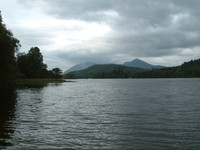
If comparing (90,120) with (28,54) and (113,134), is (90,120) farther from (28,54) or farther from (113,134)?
(28,54)

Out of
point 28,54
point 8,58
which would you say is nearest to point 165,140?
point 8,58

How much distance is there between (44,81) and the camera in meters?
174

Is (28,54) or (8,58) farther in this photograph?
(28,54)

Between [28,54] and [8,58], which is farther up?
[28,54]

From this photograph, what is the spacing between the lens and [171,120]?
94.2ft

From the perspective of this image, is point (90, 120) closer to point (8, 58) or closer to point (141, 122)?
point (141, 122)

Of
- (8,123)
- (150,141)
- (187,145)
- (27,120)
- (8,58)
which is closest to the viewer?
(187,145)

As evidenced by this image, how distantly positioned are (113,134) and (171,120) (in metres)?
10.0

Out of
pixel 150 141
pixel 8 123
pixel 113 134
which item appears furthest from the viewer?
pixel 8 123

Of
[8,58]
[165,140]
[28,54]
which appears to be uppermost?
[28,54]

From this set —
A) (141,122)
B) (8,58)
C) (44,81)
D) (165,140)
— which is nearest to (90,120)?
(141,122)

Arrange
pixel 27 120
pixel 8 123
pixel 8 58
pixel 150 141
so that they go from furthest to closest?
pixel 8 58 < pixel 27 120 < pixel 8 123 < pixel 150 141

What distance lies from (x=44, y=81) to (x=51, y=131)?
155155 mm

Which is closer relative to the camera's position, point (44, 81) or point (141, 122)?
point (141, 122)
